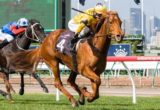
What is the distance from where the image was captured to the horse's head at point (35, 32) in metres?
13.3

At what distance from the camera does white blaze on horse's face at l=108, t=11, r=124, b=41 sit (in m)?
9.74

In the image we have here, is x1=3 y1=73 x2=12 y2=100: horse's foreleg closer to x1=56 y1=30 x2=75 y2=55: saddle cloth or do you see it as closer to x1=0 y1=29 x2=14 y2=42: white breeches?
x1=0 y1=29 x2=14 y2=42: white breeches

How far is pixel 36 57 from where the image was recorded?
42.9 feet

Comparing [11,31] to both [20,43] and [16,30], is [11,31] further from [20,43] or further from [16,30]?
[20,43]

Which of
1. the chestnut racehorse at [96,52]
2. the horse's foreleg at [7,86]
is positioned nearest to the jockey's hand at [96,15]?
the chestnut racehorse at [96,52]

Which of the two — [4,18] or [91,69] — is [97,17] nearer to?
[91,69]

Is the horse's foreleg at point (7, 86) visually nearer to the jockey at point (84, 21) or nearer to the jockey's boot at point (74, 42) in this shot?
the jockey at point (84, 21)

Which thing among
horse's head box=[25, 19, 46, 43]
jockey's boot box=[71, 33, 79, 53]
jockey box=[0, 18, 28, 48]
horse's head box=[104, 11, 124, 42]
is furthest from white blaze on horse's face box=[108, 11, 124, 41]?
jockey box=[0, 18, 28, 48]

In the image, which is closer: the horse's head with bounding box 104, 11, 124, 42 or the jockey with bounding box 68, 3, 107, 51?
the horse's head with bounding box 104, 11, 124, 42

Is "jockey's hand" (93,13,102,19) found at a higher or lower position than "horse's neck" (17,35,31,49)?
higher

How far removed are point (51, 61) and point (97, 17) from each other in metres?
1.81

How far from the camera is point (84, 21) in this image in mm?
10555

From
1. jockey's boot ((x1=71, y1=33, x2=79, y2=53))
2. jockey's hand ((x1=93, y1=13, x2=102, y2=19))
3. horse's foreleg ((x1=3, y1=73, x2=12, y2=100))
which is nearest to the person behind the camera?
jockey's hand ((x1=93, y1=13, x2=102, y2=19))

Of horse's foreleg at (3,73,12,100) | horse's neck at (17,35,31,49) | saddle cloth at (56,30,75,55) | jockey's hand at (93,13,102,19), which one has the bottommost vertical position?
horse's foreleg at (3,73,12,100)
